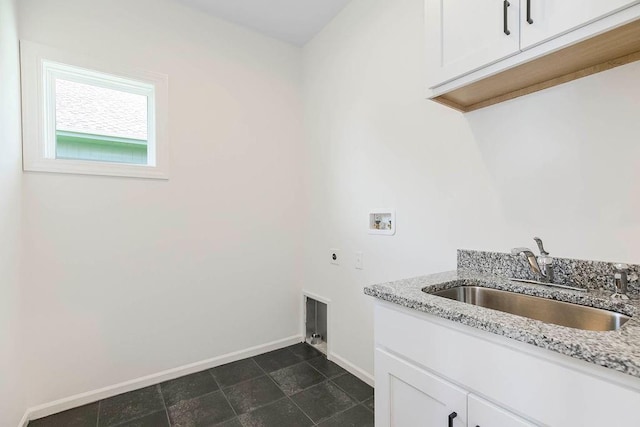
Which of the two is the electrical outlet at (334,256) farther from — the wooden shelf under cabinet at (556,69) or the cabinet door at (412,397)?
the wooden shelf under cabinet at (556,69)

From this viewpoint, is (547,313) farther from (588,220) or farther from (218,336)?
(218,336)

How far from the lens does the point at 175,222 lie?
230 centimetres

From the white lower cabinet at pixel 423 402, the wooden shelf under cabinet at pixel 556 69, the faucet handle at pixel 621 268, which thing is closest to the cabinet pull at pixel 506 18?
the wooden shelf under cabinet at pixel 556 69

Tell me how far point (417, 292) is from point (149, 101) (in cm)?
233

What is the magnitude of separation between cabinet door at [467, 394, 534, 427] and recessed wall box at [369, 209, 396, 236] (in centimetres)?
115

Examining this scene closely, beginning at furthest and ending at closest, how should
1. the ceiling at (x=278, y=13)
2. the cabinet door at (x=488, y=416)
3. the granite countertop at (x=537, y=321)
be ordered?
the ceiling at (x=278, y=13)
the cabinet door at (x=488, y=416)
the granite countertop at (x=537, y=321)

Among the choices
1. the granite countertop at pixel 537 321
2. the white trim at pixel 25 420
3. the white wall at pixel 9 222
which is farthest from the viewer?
the white trim at pixel 25 420

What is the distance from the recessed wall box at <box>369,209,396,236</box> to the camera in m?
1.97

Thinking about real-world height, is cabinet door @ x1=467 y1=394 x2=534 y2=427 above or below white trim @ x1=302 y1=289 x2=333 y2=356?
above

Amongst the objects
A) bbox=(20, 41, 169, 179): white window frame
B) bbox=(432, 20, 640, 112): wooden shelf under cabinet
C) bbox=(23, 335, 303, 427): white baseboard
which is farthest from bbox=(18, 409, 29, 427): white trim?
bbox=(432, 20, 640, 112): wooden shelf under cabinet

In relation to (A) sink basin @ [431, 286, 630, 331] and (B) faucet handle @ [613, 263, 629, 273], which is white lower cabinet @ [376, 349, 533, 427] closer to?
(A) sink basin @ [431, 286, 630, 331]

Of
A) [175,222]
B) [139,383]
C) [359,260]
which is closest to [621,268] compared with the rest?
[359,260]

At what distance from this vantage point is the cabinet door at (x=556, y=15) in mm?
868

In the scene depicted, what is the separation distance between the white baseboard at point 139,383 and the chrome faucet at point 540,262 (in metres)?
2.19
